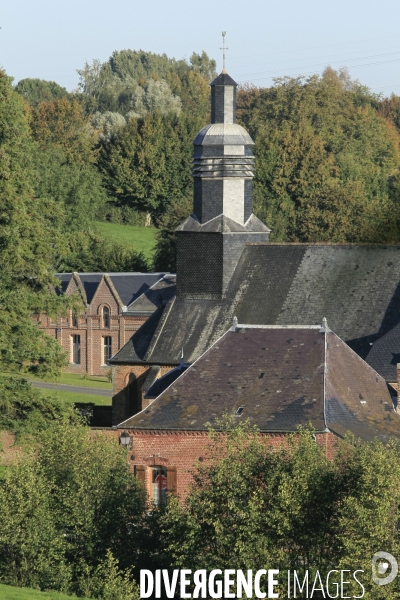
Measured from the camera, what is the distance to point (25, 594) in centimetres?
2834

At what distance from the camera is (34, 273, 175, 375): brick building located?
2953 inches

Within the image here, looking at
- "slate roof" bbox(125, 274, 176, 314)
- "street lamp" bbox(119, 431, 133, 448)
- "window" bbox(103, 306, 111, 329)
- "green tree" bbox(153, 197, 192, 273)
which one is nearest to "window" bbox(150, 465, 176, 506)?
"street lamp" bbox(119, 431, 133, 448)

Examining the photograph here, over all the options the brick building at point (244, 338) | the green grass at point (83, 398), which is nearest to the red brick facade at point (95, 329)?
the green grass at point (83, 398)

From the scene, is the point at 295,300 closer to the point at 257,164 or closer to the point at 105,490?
the point at 105,490

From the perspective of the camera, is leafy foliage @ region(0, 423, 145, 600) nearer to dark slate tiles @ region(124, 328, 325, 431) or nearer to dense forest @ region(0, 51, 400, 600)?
dense forest @ region(0, 51, 400, 600)

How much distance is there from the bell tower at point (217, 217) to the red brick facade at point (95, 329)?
1040 inches

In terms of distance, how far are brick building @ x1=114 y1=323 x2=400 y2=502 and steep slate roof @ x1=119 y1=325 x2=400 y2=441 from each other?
0.08 ft

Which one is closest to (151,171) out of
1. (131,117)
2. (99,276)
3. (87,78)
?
(131,117)

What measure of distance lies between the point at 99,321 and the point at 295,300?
30944 millimetres

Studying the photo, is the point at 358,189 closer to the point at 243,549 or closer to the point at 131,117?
the point at 131,117

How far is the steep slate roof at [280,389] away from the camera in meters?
36.5

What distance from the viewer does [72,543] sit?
31.2m

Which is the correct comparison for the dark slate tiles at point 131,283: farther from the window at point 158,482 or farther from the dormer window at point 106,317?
the window at point 158,482

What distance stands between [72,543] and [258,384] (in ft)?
27.2
